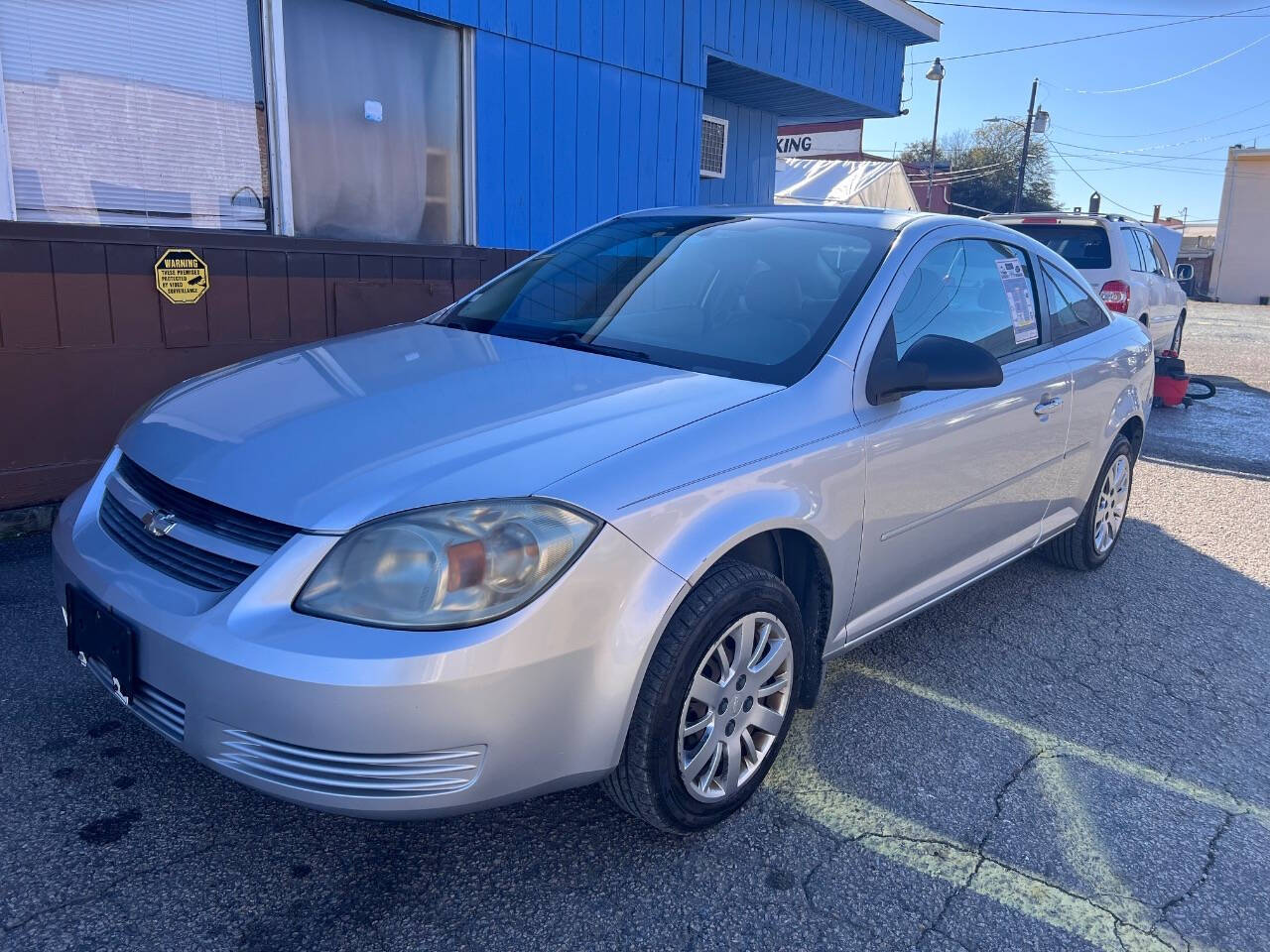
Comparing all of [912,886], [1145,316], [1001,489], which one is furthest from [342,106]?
[1145,316]

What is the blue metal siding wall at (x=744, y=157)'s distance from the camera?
403 inches

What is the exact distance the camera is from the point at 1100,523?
4719mm

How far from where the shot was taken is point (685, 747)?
2.49 meters

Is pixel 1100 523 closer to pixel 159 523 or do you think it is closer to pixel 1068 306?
pixel 1068 306

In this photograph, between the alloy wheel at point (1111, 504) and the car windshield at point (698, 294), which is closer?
the car windshield at point (698, 294)

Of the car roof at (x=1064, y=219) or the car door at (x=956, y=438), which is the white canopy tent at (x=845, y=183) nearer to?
the car roof at (x=1064, y=219)

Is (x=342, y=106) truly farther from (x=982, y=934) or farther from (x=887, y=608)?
(x=982, y=934)

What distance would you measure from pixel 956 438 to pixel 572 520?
1605 mm

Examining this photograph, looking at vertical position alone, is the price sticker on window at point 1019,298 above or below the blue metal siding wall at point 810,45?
below

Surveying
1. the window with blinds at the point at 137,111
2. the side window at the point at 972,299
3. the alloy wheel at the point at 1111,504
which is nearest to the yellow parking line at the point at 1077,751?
the side window at the point at 972,299

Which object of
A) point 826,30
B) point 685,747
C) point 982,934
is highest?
point 826,30

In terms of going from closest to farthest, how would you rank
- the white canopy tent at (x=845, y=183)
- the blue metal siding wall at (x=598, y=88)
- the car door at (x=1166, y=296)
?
the blue metal siding wall at (x=598, y=88)
the car door at (x=1166, y=296)
the white canopy tent at (x=845, y=183)

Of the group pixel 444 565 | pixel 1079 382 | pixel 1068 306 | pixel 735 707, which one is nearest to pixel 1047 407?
pixel 1079 382

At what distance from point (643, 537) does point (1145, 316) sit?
30.8 feet
